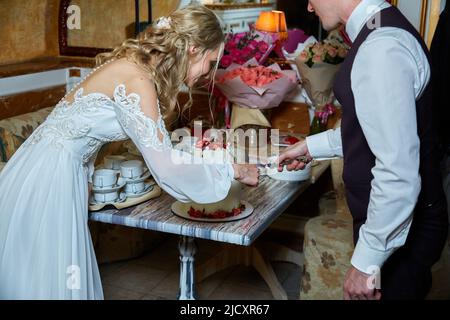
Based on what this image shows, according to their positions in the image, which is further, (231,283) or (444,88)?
(231,283)

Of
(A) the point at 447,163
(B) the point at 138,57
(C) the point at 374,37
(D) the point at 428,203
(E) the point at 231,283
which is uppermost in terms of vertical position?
(C) the point at 374,37

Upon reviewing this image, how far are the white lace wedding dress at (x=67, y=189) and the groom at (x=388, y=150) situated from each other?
0.58 metres

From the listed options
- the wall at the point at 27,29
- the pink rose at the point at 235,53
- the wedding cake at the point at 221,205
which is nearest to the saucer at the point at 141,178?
the wedding cake at the point at 221,205

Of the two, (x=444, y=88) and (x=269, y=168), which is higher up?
(x=444, y=88)

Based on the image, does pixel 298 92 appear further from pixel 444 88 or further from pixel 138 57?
pixel 138 57

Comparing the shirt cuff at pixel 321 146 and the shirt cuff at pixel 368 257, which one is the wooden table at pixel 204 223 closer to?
the shirt cuff at pixel 321 146

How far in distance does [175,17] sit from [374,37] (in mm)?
804

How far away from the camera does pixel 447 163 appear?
291 cm

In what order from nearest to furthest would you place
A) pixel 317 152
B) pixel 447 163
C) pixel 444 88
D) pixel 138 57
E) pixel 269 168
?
1. pixel 138 57
2. pixel 317 152
3. pixel 269 168
4. pixel 444 88
5. pixel 447 163

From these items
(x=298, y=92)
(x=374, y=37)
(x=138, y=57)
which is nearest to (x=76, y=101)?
(x=138, y=57)

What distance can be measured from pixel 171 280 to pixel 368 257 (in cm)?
215

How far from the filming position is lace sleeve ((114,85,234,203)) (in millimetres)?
1960

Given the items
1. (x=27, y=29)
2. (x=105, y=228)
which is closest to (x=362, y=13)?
(x=105, y=228)

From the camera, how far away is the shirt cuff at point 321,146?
7.19ft
